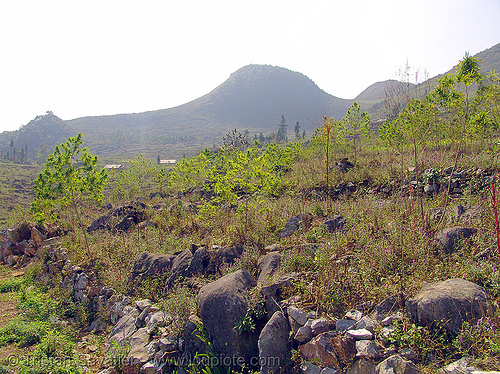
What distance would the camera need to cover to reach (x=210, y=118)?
Result: 436 feet

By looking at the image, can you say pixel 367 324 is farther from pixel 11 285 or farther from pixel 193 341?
pixel 11 285

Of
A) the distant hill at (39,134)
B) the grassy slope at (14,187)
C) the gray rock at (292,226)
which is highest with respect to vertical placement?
the distant hill at (39,134)

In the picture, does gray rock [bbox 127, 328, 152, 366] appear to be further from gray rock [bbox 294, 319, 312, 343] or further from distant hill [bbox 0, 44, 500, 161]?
distant hill [bbox 0, 44, 500, 161]

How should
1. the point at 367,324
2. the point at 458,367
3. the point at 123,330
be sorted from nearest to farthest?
the point at 458,367 → the point at 367,324 → the point at 123,330

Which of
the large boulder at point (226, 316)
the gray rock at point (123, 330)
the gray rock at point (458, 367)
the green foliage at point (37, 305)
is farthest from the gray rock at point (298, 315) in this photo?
the green foliage at point (37, 305)

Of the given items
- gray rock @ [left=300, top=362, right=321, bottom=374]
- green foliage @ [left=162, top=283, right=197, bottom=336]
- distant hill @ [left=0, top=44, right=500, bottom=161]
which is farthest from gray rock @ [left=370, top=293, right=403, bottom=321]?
distant hill @ [left=0, top=44, right=500, bottom=161]

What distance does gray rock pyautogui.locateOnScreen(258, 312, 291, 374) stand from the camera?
3.31 meters

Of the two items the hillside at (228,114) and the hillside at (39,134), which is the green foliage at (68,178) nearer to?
the hillside at (228,114)

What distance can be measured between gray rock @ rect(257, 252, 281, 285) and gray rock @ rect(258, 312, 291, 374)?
83cm

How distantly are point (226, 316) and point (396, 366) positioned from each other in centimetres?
205

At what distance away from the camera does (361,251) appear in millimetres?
4316

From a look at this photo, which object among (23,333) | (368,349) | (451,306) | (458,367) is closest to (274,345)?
(368,349)

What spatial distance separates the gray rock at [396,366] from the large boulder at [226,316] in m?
1.63

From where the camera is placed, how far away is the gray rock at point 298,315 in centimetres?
344
